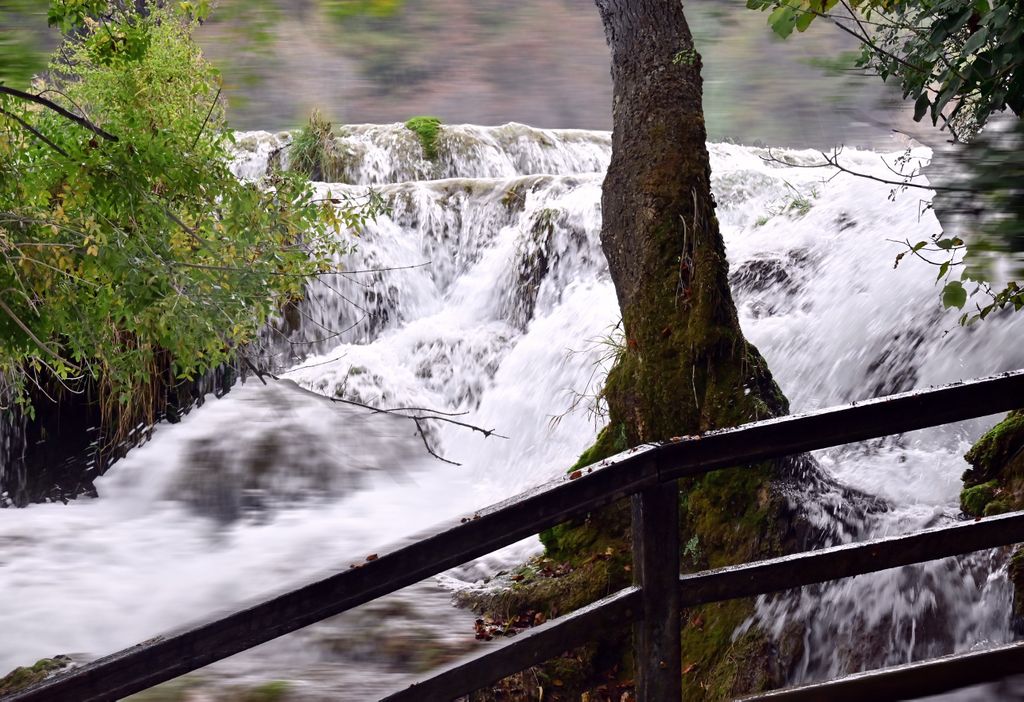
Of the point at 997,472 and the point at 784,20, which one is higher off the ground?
the point at 784,20

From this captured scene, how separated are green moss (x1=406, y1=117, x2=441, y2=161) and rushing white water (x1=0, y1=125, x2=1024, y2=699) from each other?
2960 mm

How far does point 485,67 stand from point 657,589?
16.0m

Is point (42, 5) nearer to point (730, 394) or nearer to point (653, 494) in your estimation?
point (653, 494)

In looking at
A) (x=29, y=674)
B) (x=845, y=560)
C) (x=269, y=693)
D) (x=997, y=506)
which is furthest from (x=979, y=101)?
(x=29, y=674)

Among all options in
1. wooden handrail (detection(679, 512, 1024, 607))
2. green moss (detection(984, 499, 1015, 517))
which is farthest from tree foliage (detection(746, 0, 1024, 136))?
green moss (detection(984, 499, 1015, 517))

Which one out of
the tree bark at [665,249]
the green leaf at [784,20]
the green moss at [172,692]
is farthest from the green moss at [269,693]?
the green leaf at [784,20]

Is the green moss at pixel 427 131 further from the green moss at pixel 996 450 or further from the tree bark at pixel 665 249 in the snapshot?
the green moss at pixel 996 450

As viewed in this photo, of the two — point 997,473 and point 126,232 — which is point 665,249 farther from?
point 126,232

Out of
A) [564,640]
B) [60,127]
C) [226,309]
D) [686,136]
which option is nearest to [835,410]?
[564,640]

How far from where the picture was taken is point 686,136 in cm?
555

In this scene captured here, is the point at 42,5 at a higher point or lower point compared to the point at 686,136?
higher

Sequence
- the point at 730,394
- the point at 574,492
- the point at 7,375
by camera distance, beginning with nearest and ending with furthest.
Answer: the point at 574,492, the point at 730,394, the point at 7,375

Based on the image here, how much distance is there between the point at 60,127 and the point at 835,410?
522 centimetres

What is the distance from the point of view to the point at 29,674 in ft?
19.4
